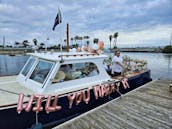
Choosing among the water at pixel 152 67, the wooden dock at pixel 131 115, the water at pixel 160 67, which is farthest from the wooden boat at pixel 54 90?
the water at pixel 160 67

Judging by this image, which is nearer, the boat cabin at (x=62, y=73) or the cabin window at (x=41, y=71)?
the boat cabin at (x=62, y=73)

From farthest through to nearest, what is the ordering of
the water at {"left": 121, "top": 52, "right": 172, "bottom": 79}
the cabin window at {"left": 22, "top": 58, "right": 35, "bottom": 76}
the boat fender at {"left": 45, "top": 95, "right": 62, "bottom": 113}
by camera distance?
1. the water at {"left": 121, "top": 52, "right": 172, "bottom": 79}
2. the cabin window at {"left": 22, "top": 58, "right": 35, "bottom": 76}
3. the boat fender at {"left": 45, "top": 95, "right": 62, "bottom": 113}

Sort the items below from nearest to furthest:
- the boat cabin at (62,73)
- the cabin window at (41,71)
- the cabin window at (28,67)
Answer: the boat cabin at (62,73)
the cabin window at (41,71)
the cabin window at (28,67)

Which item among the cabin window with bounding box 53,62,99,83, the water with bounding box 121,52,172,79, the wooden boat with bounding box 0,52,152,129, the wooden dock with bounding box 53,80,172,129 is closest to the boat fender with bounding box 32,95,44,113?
the wooden boat with bounding box 0,52,152,129

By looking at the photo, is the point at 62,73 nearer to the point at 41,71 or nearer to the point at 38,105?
the point at 41,71

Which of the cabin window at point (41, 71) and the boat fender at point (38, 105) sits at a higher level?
the cabin window at point (41, 71)

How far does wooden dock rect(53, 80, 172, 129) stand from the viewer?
423cm

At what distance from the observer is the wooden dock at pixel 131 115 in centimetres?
423

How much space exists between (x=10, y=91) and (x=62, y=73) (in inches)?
62.4

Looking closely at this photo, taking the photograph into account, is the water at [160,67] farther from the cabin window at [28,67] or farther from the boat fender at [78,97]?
the cabin window at [28,67]

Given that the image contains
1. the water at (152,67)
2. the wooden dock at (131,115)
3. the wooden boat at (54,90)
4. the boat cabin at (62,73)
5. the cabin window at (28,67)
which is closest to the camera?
the wooden dock at (131,115)

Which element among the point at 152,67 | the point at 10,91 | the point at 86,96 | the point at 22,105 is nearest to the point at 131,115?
the point at 86,96

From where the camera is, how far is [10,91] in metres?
5.40

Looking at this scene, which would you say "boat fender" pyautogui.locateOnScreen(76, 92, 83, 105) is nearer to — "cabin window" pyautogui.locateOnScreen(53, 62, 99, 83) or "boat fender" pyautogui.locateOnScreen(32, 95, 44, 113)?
"cabin window" pyautogui.locateOnScreen(53, 62, 99, 83)
